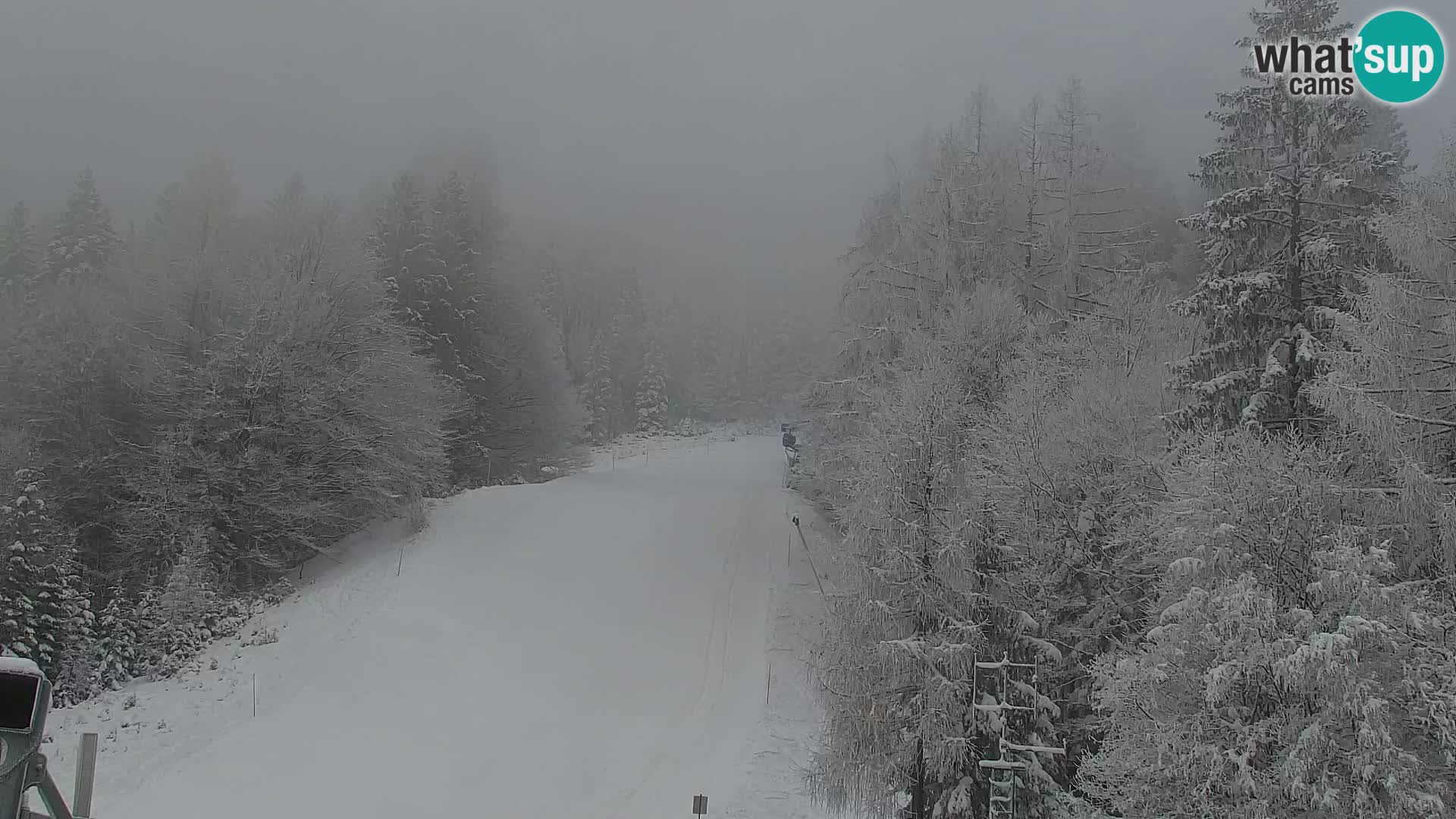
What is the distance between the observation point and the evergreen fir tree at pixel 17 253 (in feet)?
111

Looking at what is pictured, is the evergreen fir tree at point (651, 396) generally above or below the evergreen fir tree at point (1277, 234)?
below

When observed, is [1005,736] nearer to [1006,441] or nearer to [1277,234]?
[1006,441]

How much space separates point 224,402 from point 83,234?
19.9 m

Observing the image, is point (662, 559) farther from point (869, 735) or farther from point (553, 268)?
point (553, 268)

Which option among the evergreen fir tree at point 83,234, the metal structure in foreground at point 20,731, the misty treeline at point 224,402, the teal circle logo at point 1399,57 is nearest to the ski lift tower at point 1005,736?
the teal circle logo at point 1399,57

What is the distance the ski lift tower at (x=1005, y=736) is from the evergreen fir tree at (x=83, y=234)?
119 ft

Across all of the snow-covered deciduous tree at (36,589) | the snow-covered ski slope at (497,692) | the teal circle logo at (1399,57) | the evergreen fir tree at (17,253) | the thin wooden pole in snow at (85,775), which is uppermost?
the evergreen fir tree at (17,253)

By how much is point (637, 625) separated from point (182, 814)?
10087mm

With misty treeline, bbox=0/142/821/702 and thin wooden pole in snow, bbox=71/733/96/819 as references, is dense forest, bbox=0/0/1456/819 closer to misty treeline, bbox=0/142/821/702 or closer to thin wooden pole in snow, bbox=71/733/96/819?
misty treeline, bbox=0/142/821/702


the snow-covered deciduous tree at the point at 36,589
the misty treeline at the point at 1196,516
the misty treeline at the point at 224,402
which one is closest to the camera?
the misty treeline at the point at 1196,516

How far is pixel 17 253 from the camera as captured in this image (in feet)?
114

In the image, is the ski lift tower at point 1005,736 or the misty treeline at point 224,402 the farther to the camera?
the misty treeline at point 224,402

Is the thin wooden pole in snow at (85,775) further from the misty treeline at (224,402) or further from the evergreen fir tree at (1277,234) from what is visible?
the misty treeline at (224,402)

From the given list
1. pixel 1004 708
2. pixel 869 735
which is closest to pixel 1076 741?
pixel 1004 708
